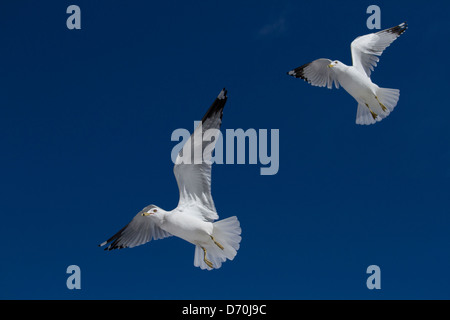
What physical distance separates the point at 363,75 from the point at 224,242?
3.05 m

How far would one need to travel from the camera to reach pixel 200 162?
18.2ft

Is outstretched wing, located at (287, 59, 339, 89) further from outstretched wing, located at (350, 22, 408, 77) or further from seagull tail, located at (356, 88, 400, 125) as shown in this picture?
seagull tail, located at (356, 88, 400, 125)

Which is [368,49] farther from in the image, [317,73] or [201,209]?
[201,209]

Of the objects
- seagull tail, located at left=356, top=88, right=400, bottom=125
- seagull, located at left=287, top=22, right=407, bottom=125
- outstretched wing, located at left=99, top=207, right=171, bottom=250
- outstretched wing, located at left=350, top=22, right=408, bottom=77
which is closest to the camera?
outstretched wing, located at left=99, top=207, right=171, bottom=250

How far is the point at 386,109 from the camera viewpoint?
24.1 feet

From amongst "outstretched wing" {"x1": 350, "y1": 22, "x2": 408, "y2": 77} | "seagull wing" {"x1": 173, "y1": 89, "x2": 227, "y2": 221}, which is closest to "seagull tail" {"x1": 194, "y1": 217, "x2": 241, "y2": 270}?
"seagull wing" {"x1": 173, "y1": 89, "x2": 227, "y2": 221}

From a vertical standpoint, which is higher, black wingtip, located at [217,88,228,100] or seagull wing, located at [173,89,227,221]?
black wingtip, located at [217,88,228,100]

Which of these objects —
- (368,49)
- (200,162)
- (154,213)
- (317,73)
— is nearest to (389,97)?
(368,49)

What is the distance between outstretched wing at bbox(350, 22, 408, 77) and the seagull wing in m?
2.77

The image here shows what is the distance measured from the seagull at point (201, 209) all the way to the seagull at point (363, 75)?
2.25 metres

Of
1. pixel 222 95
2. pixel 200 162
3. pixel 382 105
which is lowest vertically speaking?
pixel 200 162

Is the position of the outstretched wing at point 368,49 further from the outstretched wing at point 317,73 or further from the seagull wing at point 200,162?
the seagull wing at point 200,162

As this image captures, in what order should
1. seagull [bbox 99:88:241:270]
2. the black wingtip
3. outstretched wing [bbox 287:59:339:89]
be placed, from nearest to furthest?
seagull [bbox 99:88:241:270]
the black wingtip
outstretched wing [bbox 287:59:339:89]

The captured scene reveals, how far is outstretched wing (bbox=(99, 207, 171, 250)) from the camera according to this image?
6.18 meters
